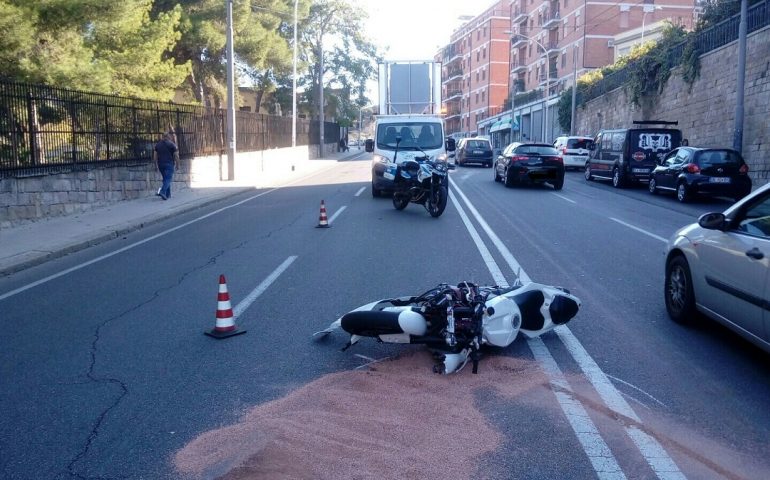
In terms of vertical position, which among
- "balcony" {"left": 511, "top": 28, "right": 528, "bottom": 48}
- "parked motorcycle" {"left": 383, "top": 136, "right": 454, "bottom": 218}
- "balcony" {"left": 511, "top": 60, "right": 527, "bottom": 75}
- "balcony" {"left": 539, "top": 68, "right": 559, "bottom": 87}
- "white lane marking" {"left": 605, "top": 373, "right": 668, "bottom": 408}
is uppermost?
"balcony" {"left": 511, "top": 28, "right": 528, "bottom": 48}

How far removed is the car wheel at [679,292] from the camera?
20.7 feet

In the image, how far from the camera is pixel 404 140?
18.7 metres

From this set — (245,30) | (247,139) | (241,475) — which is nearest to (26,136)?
(241,475)

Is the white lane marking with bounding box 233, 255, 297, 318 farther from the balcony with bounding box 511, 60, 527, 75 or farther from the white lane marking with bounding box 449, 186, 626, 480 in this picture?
the balcony with bounding box 511, 60, 527, 75

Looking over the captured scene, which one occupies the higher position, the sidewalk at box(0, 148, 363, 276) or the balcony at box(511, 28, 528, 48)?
the balcony at box(511, 28, 528, 48)

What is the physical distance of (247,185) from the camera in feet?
80.7

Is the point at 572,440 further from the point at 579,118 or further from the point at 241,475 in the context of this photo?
the point at 579,118

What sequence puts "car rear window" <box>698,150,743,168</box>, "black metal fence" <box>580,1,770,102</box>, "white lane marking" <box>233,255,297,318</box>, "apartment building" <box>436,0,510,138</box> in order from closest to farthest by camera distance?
"white lane marking" <box>233,255,297,318</box> → "car rear window" <box>698,150,743,168</box> → "black metal fence" <box>580,1,770,102</box> → "apartment building" <box>436,0,510,138</box>

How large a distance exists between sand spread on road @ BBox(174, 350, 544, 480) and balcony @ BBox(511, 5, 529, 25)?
76.1 m

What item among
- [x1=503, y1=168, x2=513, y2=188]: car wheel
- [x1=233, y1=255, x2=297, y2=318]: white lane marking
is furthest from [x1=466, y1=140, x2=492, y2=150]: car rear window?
[x1=233, y1=255, x2=297, y2=318]: white lane marking

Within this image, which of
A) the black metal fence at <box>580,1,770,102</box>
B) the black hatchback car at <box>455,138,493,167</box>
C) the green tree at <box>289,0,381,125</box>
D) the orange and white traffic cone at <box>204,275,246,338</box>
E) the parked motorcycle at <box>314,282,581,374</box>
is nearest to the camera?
the parked motorcycle at <box>314,282,581,374</box>

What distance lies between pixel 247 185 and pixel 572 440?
21.6m

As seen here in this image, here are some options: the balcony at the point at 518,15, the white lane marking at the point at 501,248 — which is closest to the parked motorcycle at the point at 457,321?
the white lane marking at the point at 501,248

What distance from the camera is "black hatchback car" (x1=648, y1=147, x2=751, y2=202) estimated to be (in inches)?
727
